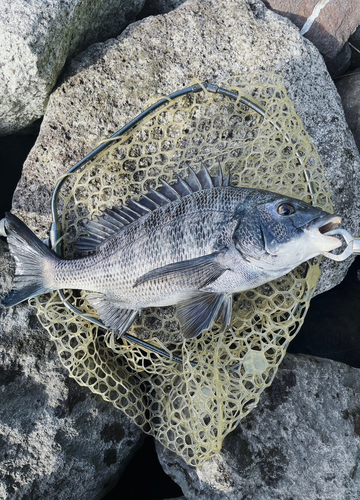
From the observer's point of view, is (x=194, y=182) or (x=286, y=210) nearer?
(x=286, y=210)

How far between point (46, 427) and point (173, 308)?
1.27 meters

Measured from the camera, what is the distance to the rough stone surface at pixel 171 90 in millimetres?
3107

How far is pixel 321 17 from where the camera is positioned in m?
3.58

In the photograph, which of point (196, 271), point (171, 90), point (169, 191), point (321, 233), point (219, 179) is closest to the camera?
point (321, 233)

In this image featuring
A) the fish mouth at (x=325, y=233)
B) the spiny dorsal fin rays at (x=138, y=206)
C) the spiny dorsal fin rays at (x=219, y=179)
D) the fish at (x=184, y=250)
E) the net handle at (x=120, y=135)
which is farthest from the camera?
the net handle at (x=120, y=135)

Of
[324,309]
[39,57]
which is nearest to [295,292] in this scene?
[324,309]

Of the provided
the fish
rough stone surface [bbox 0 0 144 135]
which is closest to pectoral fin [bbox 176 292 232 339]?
the fish

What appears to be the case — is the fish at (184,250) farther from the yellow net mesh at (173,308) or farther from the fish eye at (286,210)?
the yellow net mesh at (173,308)

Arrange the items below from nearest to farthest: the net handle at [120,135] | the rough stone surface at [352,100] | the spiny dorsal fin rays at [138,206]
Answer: the spiny dorsal fin rays at [138,206]
the net handle at [120,135]
the rough stone surface at [352,100]

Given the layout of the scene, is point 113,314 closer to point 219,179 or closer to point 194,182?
point 194,182

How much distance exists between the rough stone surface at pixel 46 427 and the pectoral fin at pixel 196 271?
1.19m

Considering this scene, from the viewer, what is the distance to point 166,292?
8.46 ft

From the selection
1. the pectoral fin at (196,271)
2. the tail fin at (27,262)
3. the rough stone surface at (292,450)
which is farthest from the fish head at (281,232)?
the tail fin at (27,262)

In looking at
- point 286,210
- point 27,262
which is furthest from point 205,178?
point 27,262
